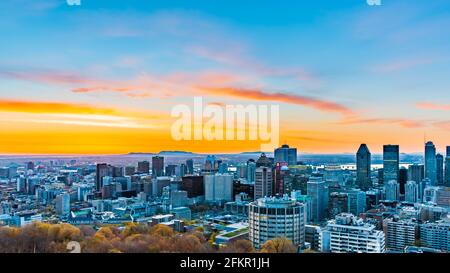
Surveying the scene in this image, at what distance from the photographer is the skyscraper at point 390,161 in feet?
8.13

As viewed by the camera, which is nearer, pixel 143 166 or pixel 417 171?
pixel 417 171

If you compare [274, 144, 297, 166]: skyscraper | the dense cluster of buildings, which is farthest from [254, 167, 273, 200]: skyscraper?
[274, 144, 297, 166]: skyscraper

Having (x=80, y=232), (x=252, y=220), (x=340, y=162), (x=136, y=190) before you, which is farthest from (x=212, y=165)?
(x=136, y=190)

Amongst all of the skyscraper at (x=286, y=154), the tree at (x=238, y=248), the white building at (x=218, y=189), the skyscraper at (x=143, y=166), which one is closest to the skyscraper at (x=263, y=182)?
the white building at (x=218, y=189)

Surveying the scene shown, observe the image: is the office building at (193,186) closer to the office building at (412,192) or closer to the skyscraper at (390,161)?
the skyscraper at (390,161)

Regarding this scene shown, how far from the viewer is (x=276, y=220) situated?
274cm

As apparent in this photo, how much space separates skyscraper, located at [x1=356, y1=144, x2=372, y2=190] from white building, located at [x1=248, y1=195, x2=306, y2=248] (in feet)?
2.15

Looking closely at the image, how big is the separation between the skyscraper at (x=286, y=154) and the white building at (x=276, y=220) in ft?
1.38

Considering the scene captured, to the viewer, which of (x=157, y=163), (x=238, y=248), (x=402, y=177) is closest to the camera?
(x=238, y=248)

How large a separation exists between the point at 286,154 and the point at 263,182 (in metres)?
1.49

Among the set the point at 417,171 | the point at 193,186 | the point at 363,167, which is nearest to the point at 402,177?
the point at 417,171

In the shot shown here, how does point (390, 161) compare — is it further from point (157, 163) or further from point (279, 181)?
point (157, 163)

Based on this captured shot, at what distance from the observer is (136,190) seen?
15.2 ft
